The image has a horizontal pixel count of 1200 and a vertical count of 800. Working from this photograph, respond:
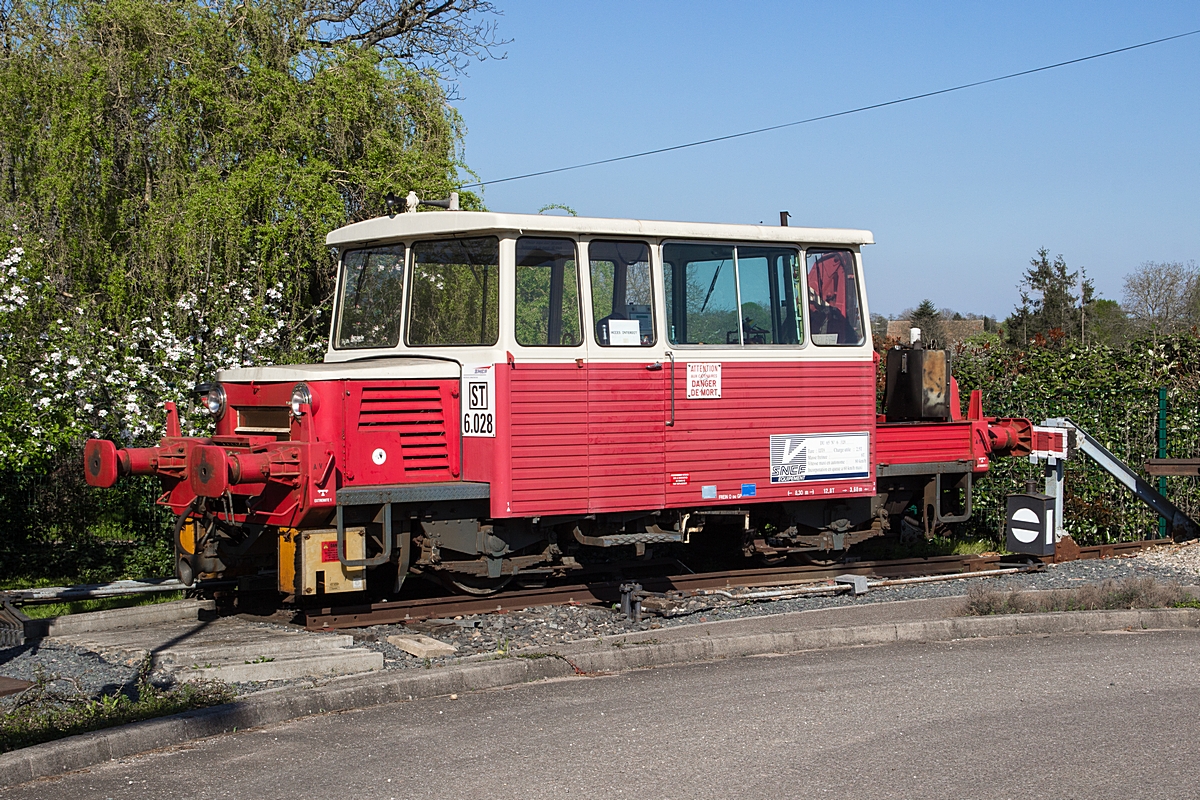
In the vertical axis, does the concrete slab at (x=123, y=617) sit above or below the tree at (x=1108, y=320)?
below

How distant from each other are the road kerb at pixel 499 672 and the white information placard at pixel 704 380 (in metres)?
2.22

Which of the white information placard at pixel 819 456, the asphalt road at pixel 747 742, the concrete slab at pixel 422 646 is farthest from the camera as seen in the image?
the white information placard at pixel 819 456

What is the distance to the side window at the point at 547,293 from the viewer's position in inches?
367

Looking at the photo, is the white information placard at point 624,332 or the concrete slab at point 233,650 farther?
the white information placard at point 624,332

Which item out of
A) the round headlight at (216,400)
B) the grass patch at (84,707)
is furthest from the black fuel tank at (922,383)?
the grass patch at (84,707)

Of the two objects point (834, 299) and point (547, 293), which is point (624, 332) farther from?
point (834, 299)

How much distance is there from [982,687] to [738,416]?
3450 mm

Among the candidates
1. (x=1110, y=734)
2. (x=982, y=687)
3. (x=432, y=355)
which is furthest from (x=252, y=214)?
(x=1110, y=734)

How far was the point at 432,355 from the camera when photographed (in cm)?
950

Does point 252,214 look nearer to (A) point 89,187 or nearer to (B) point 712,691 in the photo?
(A) point 89,187

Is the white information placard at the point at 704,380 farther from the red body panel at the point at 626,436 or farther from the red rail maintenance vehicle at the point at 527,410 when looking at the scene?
the red body panel at the point at 626,436

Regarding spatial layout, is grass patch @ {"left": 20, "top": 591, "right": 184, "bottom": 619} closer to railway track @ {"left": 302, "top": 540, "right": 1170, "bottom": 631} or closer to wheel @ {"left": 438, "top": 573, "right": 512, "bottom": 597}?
railway track @ {"left": 302, "top": 540, "right": 1170, "bottom": 631}

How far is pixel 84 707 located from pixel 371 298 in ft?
14.7

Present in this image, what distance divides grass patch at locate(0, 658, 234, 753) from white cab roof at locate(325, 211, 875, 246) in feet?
12.8
